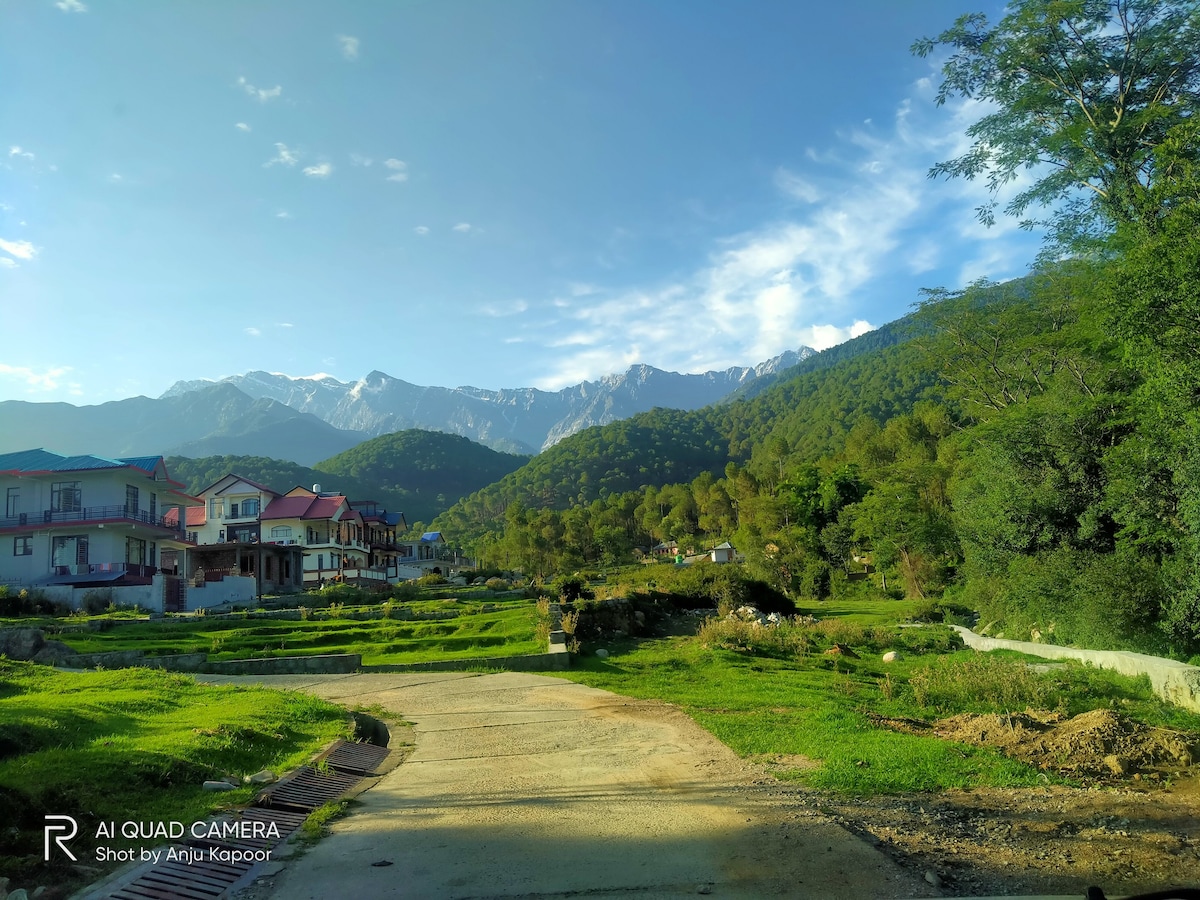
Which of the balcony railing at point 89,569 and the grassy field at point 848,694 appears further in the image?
the balcony railing at point 89,569

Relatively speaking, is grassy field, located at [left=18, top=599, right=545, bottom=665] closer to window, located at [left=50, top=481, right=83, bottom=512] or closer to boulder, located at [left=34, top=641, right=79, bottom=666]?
boulder, located at [left=34, top=641, right=79, bottom=666]

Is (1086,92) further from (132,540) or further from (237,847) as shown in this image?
(132,540)

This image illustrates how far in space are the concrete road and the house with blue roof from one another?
31.6m

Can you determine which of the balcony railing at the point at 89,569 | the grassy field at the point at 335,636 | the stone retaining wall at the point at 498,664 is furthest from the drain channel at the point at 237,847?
the balcony railing at the point at 89,569

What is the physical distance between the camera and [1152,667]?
1401cm

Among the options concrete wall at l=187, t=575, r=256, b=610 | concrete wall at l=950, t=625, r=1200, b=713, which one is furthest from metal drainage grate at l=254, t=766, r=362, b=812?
concrete wall at l=187, t=575, r=256, b=610

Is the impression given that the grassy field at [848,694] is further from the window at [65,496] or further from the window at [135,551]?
the window at [65,496]

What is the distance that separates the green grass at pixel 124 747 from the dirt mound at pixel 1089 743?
8108mm

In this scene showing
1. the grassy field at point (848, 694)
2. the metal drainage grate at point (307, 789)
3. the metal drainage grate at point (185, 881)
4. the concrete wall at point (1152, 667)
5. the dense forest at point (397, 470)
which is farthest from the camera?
the dense forest at point (397, 470)

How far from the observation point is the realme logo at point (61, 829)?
5046 millimetres

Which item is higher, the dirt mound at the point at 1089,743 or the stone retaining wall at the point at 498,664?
the dirt mound at the point at 1089,743

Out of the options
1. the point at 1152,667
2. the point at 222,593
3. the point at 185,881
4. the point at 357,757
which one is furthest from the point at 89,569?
the point at 1152,667

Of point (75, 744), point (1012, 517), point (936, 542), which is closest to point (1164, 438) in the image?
point (1012, 517)

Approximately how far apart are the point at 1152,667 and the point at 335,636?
19.4 meters
